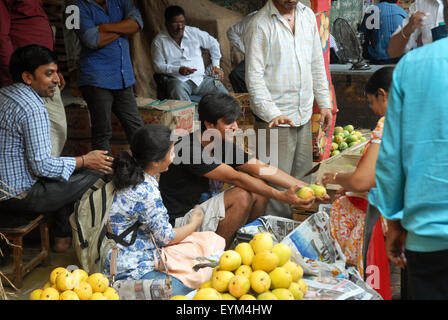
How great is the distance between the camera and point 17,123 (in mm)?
3137

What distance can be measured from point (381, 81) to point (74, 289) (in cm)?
167

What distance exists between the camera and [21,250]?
320cm

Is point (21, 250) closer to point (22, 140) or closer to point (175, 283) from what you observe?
point (22, 140)

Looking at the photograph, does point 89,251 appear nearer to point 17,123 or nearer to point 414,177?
point 17,123

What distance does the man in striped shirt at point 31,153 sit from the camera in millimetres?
3146

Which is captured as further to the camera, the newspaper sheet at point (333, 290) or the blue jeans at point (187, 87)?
the blue jeans at point (187, 87)

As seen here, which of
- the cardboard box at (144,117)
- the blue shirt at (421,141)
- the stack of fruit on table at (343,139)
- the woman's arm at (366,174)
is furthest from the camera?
the stack of fruit on table at (343,139)

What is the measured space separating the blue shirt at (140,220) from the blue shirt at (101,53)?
5.61ft

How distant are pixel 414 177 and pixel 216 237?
156 cm

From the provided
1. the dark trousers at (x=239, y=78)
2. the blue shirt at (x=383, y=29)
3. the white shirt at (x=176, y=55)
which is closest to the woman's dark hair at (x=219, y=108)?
the white shirt at (x=176, y=55)

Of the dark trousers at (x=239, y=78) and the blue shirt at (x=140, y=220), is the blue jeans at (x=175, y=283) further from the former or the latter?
the dark trousers at (x=239, y=78)

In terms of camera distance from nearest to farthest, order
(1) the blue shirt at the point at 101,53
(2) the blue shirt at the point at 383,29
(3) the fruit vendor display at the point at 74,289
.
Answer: (3) the fruit vendor display at the point at 74,289 < (1) the blue shirt at the point at 101,53 < (2) the blue shirt at the point at 383,29

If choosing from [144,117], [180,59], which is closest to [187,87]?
[180,59]

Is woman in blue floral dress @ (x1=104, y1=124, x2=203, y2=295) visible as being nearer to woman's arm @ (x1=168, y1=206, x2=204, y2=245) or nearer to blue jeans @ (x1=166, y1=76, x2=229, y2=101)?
woman's arm @ (x1=168, y1=206, x2=204, y2=245)
